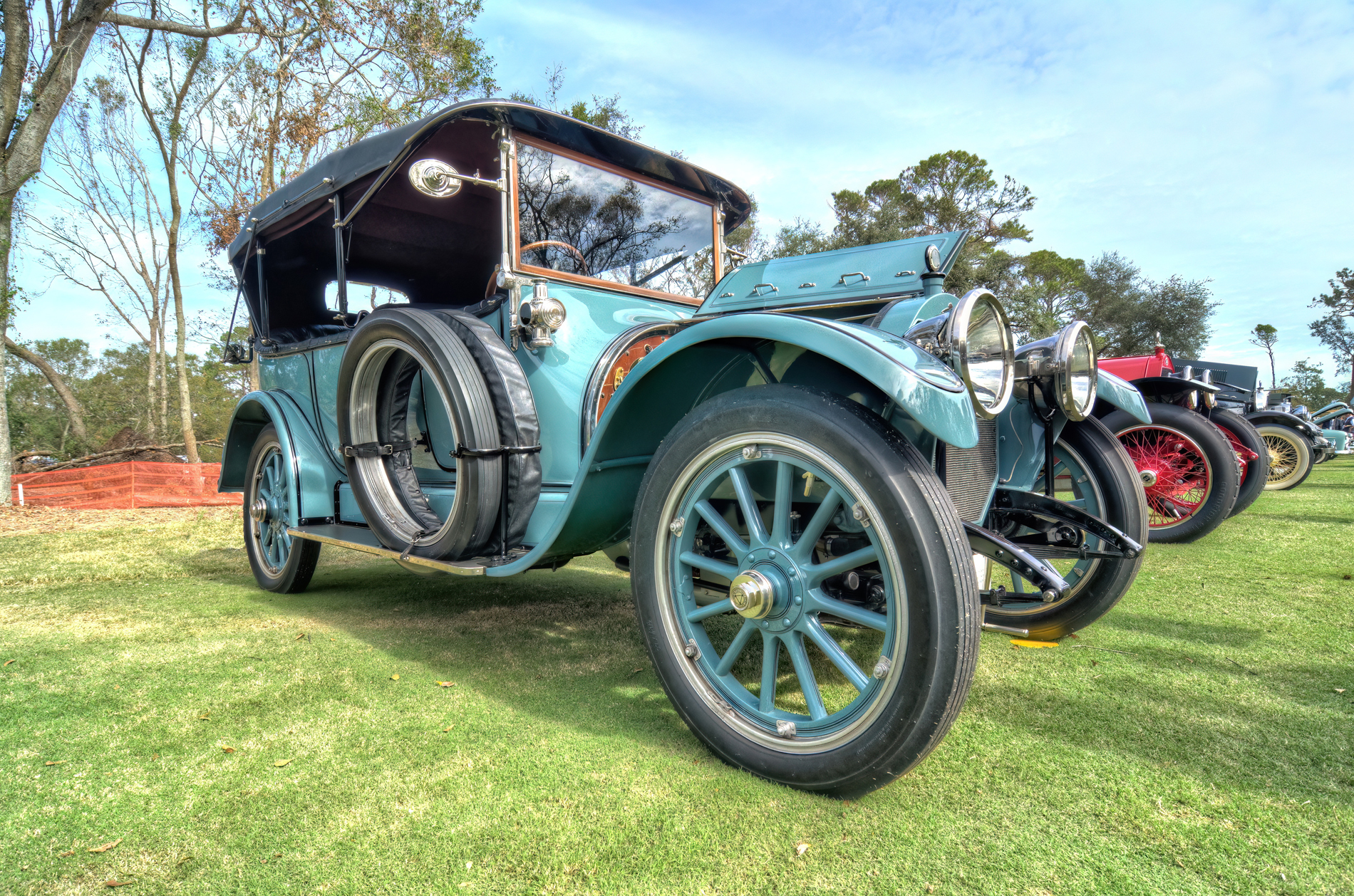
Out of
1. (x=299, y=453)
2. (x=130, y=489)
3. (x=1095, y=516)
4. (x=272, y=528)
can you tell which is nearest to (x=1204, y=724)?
(x=1095, y=516)

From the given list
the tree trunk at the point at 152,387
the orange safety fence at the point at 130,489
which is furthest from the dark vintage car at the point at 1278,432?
the tree trunk at the point at 152,387

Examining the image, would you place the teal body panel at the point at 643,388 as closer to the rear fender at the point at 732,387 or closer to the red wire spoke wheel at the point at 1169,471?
the rear fender at the point at 732,387

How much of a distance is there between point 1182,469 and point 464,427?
540 cm

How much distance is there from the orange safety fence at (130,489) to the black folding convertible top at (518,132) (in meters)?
7.53

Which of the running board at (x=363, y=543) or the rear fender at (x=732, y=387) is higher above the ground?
the rear fender at (x=732, y=387)

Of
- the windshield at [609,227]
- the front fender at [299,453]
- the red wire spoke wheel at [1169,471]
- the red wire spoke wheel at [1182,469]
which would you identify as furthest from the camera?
the red wire spoke wheel at [1169,471]

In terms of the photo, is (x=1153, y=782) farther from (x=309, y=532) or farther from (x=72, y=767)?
(x=309, y=532)

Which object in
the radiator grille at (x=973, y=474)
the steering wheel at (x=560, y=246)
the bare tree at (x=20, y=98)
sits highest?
the bare tree at (x=20, y=98)

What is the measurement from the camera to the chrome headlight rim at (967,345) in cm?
171

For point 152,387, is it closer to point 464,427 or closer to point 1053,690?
point 464,427

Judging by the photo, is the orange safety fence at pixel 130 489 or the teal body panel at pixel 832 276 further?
the orange safety fence at pixel 130 489

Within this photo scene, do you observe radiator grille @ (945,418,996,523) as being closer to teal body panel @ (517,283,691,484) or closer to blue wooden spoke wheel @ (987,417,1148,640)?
blue wooden spoke wheel @ (987,417,1148,640)

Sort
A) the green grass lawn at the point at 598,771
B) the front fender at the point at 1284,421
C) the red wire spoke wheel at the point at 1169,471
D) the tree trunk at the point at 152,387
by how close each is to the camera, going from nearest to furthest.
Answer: the green grass lawn at the point at 598,771
the red wire spoke wheel at the point at 1169,471
the front fender at the point at 1284,421
the tree trunk at the point at 152,387

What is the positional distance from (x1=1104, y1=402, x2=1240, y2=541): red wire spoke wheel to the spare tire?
439 cm
